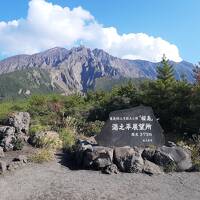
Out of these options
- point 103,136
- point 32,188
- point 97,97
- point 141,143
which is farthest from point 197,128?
point 97,97

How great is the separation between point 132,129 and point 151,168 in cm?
280

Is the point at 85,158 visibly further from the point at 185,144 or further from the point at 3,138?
the point at 185,144

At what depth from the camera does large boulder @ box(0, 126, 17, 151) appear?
1477 centimetres

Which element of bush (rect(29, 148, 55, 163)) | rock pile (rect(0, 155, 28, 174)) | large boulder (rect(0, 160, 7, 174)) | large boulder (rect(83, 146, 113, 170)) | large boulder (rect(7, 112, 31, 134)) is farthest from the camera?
large boulder (rect(7, 112, 31, 134))

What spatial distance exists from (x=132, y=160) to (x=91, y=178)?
5.44 ft

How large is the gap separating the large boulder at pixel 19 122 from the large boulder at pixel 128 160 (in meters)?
4.62

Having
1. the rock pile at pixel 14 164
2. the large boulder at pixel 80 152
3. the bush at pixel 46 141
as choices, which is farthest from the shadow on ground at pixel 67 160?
the rock pile at pixel 14 164

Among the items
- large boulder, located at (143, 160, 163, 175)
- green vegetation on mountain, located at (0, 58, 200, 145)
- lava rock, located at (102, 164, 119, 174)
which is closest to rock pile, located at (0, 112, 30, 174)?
green vegetation on mountain, located at (0, 58, 200, 145)

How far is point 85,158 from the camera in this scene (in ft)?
44.6

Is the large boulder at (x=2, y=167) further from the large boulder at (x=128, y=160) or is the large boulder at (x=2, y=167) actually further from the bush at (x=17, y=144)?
the large boulder at (x=128, y=160)

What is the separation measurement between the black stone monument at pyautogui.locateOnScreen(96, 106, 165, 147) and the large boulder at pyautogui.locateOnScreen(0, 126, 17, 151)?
3359 millimetres

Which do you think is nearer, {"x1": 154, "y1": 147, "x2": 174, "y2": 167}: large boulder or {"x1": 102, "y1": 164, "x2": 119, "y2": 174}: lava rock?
{"x1": 102, "y1": 164, "x2": 119, "y2": 174}: lava rock

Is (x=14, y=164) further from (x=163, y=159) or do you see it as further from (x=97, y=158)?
(x=163, y=159)

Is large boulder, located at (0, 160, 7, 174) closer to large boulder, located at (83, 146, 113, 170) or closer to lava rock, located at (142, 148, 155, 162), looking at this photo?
large boulder, located at (83, 146, 113, 170)
